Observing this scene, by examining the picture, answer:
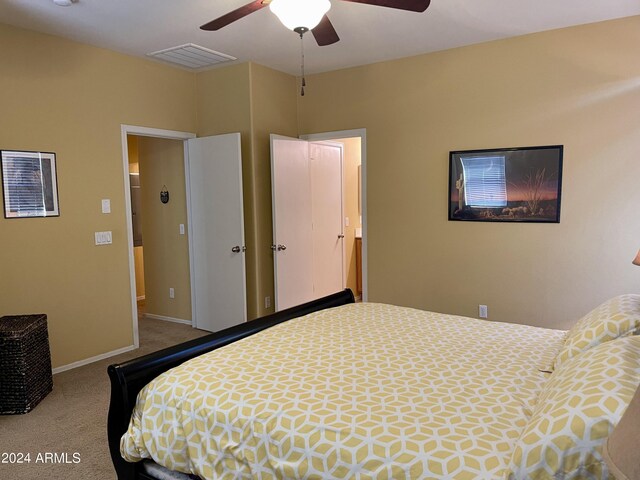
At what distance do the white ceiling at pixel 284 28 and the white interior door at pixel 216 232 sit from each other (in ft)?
3.24

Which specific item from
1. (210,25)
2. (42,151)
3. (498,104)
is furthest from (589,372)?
(42,151)

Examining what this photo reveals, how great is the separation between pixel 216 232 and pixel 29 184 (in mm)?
1701

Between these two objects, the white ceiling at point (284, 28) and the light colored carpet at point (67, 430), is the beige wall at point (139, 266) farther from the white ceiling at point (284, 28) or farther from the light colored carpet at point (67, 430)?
the white ceiling at point (284, 28)

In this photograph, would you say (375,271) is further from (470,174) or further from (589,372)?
(589,372)

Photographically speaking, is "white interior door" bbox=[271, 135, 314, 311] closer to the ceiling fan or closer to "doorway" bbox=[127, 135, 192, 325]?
"doorway" bbox=[127, 135, 192, 325]

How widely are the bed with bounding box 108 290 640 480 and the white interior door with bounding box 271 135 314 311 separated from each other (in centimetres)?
221

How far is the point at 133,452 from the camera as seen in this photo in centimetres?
185

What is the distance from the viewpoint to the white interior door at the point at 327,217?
17.2 ft

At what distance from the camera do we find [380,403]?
1626 millimetres

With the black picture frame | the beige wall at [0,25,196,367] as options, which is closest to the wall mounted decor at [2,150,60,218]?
the beige wall at [0,25,196,367]

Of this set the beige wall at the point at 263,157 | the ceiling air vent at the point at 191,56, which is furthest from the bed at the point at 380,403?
the ceiling air vent at the point at 191,56

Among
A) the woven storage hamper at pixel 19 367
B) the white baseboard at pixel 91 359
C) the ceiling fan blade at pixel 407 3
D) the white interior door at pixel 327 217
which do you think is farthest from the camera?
the white interior door at pixel 327 217

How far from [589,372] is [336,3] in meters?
2.79

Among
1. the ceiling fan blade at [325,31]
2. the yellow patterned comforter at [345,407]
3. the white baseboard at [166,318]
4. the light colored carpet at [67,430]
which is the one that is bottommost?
the light colored carpet at [67,430]
